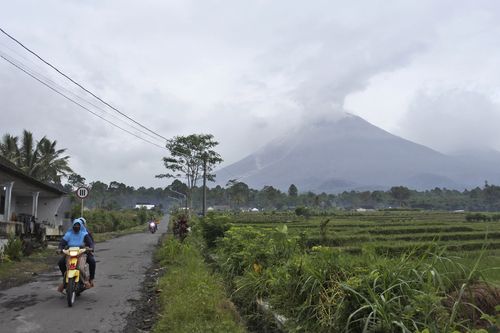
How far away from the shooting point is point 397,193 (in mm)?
127875

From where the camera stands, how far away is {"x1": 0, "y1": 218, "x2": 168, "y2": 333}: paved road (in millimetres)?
7012

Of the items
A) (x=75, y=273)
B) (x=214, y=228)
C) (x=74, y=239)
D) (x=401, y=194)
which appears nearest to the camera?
(x=75, y=273)

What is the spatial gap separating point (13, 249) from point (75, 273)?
7.83 metres

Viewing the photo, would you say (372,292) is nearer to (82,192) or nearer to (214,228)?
(214,228)

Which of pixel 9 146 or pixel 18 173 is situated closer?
pixel 18 173

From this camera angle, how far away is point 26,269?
13648 mm

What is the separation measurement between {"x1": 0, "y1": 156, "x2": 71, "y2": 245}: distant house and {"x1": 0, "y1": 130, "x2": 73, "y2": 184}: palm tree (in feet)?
14.1

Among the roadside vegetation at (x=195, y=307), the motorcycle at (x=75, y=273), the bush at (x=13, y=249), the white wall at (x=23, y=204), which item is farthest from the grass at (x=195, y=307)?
the white wall at (x=23, y=204)

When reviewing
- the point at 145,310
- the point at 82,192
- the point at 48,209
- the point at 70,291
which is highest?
the point at 82,192

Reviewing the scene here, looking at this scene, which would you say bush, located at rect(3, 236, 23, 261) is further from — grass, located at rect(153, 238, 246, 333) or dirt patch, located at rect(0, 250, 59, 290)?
grass, located at rect(153, 238, 246, 333)

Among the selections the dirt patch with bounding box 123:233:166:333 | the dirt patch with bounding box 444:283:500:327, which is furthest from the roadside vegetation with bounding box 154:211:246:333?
the dirt patch with bounding box 444:283:500:327

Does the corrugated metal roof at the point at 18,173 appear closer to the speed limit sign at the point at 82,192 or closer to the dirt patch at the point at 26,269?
the speed limit sign at the point at 82,192

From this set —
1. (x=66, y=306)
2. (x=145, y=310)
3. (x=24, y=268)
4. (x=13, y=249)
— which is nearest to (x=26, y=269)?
(x=24, y=268)

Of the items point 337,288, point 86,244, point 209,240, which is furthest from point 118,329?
point 209,240
